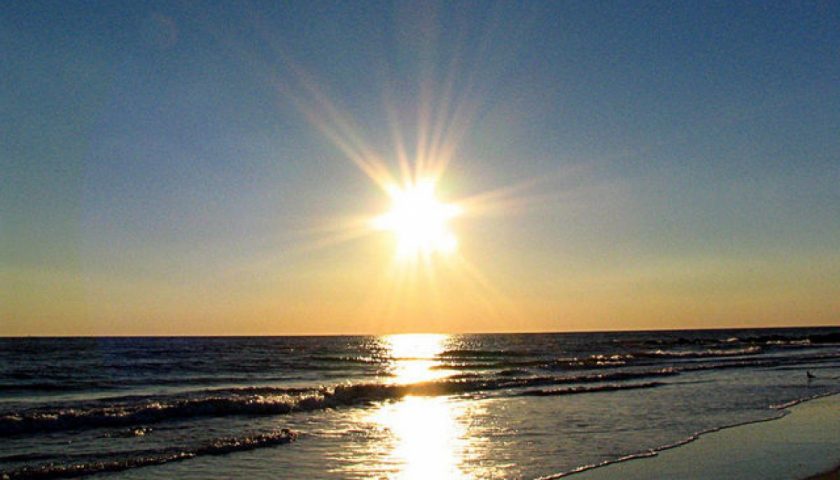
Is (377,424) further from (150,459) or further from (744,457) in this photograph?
(744,457)

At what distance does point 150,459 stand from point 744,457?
1135 centimetres

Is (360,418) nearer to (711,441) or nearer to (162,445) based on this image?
(162,445)

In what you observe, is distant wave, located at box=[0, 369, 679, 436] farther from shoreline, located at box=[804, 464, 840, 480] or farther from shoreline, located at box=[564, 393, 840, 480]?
shoreline, located at box=[804, 464, 840, 480]

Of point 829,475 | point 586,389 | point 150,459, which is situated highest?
point 586,389

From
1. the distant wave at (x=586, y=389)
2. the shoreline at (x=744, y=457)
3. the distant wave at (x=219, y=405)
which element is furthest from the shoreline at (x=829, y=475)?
the distant wave at (x=586, y=389)

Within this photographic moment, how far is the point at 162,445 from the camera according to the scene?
16484 millimetres

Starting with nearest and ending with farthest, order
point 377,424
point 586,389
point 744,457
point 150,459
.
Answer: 1. point 744,457
2. point 150,459
3. point 377,424
4. point 586,389

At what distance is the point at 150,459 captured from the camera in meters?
14.4

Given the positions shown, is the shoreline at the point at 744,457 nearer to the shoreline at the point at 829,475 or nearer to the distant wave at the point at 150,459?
the shoreline at the point at 829,475

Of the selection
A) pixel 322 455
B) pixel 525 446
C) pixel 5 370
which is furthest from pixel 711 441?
pixel 5 370

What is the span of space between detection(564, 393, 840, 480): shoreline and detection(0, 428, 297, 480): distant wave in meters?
7.24

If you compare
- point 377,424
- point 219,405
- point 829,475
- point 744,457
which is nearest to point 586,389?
point 377,424

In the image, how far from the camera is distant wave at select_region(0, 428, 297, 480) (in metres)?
13.1

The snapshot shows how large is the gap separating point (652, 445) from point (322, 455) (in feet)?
22.4
